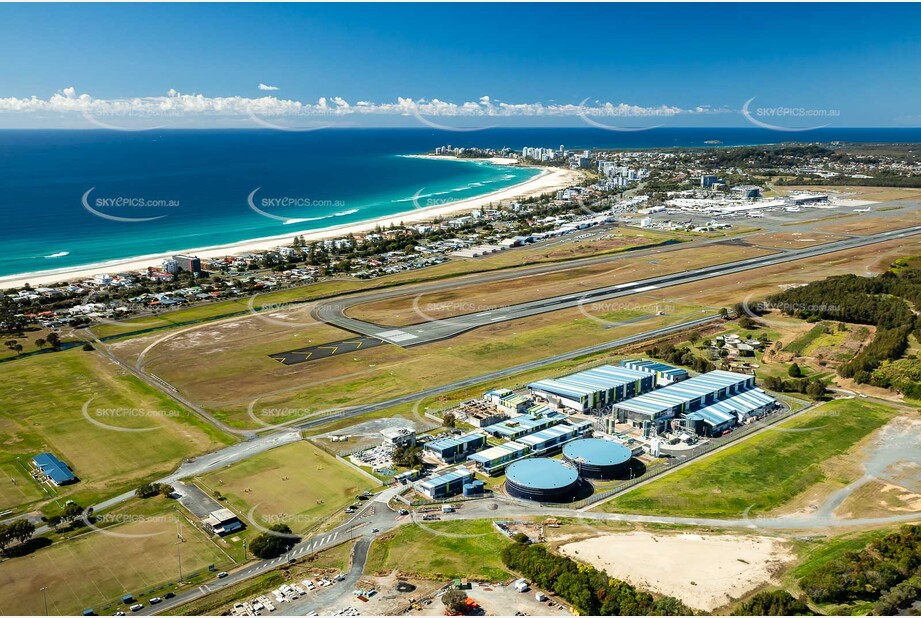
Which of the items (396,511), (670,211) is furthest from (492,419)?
(670,211)

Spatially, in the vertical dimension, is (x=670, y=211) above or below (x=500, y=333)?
above

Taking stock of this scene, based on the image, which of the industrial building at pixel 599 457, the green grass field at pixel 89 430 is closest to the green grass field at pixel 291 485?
the green grass field at pixel 89 430

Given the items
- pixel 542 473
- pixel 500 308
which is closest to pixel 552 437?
pixel 542 473

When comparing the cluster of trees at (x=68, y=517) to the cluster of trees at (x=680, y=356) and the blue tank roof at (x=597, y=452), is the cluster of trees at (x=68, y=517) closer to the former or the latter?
the blue tank roof at (x=597, y=452)

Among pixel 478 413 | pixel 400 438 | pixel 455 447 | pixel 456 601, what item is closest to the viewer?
pixel 456 601

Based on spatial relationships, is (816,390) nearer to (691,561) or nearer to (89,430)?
(691,561)

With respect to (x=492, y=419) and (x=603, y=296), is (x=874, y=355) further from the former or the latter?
(x=492, y=419)
